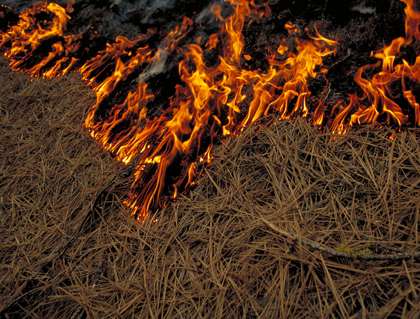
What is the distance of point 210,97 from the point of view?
80.5 inches

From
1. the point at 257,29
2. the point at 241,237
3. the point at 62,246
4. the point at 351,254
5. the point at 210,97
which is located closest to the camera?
the point at 351,254

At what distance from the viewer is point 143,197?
173cm

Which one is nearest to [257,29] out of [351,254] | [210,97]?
[210,97]

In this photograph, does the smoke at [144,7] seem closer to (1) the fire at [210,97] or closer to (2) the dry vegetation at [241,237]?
(1) the fire at [210,97]

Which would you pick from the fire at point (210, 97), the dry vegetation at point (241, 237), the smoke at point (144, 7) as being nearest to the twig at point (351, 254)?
the dry vegetation at point (241, 237)

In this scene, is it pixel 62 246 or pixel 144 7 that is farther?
pixel 144 7

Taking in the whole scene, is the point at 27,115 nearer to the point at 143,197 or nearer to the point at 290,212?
the point at 143,197

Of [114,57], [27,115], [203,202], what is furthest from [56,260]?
[114,57]

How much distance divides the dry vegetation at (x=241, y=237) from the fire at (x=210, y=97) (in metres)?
0.14

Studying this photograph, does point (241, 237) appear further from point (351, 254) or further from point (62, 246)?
point (62, 246)

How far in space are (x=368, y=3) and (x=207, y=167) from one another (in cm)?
178

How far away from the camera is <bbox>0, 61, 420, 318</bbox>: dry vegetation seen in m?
1.16

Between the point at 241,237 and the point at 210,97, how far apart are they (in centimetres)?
113

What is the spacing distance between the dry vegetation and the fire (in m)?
0.14
